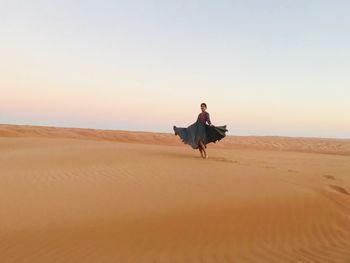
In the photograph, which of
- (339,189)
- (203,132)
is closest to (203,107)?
(203,132)

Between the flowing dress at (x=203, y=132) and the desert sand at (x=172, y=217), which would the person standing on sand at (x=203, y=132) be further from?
the desert sand at (x=172, y=217)

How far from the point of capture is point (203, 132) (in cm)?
1319

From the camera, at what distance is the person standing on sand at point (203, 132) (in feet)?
43.1

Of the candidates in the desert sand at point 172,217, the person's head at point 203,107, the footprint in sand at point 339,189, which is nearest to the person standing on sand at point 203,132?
the person's head at point 203,107

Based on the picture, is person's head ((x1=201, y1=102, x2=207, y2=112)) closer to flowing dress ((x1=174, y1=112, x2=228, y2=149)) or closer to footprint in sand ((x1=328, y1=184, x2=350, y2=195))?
flowing dress ((x1=174, y1=112, x2=228, y2=149))

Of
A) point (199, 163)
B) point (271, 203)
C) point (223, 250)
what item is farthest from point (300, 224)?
point (199, 163)

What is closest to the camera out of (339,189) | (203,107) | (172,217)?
(172,217)

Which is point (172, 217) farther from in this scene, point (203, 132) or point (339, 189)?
point (203, 132)

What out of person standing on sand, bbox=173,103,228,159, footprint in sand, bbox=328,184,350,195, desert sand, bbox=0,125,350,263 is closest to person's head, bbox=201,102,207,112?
person standing on sand, bbox=173,103,228,159

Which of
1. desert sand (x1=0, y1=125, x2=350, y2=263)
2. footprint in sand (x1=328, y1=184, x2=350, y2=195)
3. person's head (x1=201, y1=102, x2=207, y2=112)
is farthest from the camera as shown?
person's head (x1=201, y1=102, x2=207, y2=112)

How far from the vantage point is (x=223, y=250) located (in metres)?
5.45

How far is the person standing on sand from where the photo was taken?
13.1 metres

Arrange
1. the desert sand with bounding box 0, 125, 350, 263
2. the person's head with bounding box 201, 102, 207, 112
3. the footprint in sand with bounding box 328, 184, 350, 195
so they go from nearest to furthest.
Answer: the desert sand with bounding box 0, 125, 350, 263, the footprint in sand with bounding box 328, 184, 350, 195, the person's head with bounding box 201, 102, 207, 112

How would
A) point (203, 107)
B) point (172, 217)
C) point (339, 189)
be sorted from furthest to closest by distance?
point (203, 107) → point (339, 189) → point (172, 217)
